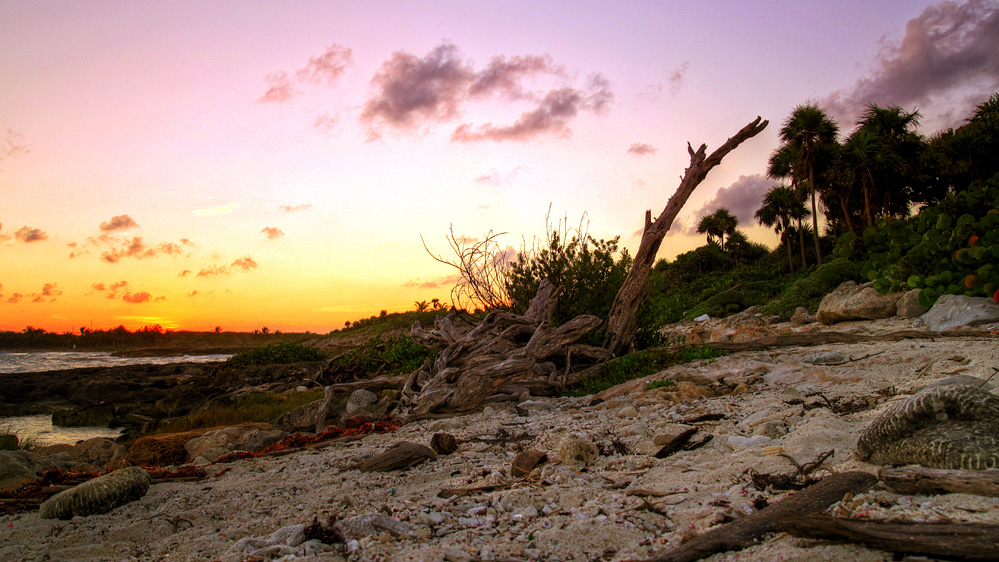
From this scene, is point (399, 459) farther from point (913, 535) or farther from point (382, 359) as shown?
point (382, 359)

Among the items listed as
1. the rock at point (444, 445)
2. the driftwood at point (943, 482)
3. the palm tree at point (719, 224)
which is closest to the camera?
the driftwood at point (943, 482)

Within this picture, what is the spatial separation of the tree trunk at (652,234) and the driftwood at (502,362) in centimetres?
51

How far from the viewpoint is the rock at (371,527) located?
2.79 m

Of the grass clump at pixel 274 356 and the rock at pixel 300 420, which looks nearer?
the rock at pixel 300 420

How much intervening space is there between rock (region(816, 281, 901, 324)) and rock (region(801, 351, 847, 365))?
234 inches

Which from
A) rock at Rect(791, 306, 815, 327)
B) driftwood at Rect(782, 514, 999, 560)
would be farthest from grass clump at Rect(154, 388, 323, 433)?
rock at Rect(791, 306, 815, 327)

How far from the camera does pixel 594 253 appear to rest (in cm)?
1069

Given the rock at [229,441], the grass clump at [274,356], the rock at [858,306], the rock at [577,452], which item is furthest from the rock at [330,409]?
the grass clump at [274,356]

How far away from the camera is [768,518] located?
219 cm

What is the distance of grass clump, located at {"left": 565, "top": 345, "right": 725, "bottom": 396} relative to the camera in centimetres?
795

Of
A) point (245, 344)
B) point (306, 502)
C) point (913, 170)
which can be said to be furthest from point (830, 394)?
point (245, 344)

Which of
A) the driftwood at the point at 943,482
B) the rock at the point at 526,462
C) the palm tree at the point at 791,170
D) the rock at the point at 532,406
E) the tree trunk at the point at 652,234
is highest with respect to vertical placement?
the palm tree at the point at 791,170

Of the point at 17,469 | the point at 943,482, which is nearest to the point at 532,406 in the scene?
the point at 943,482

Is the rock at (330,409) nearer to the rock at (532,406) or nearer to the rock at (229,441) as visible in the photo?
the rock at (229,441)
